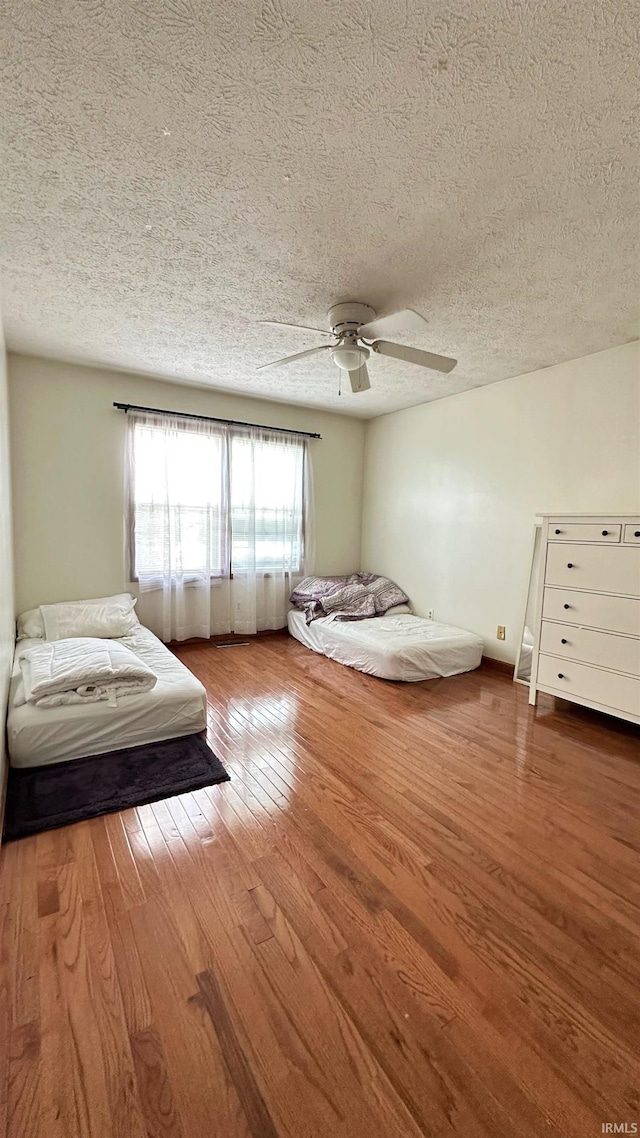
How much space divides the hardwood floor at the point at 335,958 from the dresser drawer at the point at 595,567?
3.39ft

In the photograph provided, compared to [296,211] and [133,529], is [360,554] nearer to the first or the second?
[133,529]

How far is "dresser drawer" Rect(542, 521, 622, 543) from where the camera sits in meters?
2.66

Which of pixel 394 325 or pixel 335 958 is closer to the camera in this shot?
pixel 335 958

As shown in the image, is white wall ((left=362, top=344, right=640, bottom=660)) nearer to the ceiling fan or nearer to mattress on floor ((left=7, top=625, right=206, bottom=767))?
the ceiling fan

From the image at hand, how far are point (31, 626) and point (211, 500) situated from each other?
1886 mm

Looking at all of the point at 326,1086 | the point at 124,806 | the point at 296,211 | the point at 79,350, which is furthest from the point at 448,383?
the point at 326,1086

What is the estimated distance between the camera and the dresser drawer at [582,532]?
2660 millimetres

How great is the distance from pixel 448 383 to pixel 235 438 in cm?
211

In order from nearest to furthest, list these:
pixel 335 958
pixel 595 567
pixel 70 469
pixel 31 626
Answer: pixel 335 958 < pixel 595 567 < pixel 31 626 < pixel 70 469

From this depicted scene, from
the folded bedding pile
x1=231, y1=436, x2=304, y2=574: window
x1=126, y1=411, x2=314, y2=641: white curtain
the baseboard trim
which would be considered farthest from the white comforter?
x1=231, y1=436, x2=304, y2=574: window

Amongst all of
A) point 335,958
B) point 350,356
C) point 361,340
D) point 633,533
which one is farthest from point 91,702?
point 633,533

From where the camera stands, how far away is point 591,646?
2766 millimetres

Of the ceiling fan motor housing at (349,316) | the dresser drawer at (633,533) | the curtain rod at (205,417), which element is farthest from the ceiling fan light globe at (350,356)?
the curtain rod at (205,417)

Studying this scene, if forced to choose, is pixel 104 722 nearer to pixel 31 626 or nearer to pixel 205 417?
pixel 31 626
